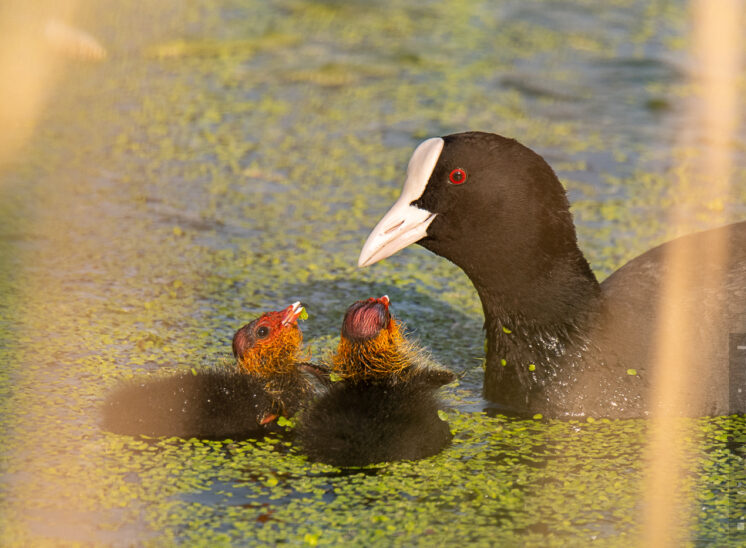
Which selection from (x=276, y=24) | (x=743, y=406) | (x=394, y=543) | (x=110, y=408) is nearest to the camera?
(x=394, y=543)

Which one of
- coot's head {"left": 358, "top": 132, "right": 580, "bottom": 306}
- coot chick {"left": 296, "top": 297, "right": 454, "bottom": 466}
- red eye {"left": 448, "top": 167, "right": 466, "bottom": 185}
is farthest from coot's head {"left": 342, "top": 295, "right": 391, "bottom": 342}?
red eye {"left": 448, "top": 167, "right": 466, "bottom": 185}

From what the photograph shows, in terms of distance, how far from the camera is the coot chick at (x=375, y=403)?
12.1 feet

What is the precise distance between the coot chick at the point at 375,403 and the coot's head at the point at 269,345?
0.52ft

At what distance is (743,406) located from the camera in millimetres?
4098

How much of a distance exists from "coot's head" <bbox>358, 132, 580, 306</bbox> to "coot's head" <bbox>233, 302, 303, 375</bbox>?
327mm

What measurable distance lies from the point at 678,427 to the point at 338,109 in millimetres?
4020

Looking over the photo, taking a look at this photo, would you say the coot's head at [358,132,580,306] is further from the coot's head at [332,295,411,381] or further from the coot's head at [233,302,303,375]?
the coot's head at [233,302,303,375]

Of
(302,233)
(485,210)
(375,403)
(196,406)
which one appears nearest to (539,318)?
(485,210)

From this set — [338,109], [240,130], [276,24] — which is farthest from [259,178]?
[276,24]

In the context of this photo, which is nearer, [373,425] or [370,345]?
[373,425]

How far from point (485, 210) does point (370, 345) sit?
58 centimetres

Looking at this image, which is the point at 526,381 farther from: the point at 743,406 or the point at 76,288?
the point at 76,288

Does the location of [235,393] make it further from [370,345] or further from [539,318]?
[539,318]

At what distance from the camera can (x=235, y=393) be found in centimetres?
388
